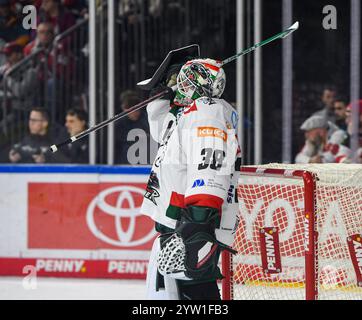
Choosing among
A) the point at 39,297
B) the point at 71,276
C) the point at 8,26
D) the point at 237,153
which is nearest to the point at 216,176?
the point at 237,153

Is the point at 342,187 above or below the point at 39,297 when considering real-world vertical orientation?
above

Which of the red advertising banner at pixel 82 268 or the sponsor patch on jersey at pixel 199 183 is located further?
the red advertising banner at pixel 82 268

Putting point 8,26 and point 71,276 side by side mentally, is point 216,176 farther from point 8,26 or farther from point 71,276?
point 8,26

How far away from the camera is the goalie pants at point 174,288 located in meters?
5.37

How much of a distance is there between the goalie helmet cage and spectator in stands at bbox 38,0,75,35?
3.16m

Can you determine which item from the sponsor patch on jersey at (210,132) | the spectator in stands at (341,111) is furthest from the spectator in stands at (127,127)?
the sponsor patch on jersey at (210,132)

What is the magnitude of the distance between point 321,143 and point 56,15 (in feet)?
7.82

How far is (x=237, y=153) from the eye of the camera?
5406mm

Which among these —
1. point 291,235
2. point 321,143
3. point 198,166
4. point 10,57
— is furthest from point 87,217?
point 198,166

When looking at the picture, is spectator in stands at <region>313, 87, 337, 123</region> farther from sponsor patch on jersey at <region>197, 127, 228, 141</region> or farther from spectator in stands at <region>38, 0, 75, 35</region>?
sponsor patch on jersey at <region>197, 127, 228, 141</region>

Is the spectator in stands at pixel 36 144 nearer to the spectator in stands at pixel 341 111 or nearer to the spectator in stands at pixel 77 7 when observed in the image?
the spectator in stands at pixel 77 7

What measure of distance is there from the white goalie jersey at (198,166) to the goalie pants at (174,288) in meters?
0.22
